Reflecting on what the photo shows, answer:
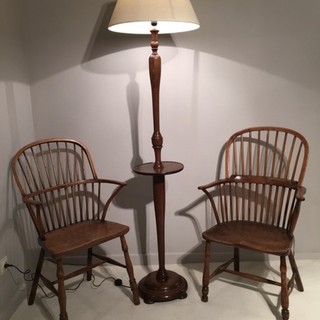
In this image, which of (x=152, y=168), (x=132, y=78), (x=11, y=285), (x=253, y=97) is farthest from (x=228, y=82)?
(x=11, y=285)

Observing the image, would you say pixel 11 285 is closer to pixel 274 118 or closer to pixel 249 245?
pixel 249 245

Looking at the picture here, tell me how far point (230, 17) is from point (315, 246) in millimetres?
1694

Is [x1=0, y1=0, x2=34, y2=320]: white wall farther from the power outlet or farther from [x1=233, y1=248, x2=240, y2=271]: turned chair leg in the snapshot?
[x1=233, y1=248, x2=240, y2=271]: turned chair leg

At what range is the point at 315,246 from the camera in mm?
2613

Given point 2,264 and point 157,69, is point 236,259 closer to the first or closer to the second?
point 157,69

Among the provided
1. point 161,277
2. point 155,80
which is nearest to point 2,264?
point 161,277

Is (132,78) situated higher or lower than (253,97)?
higher

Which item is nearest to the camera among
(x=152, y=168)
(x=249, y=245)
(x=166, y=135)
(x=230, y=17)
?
(x=249, y=245)

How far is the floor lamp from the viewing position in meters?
1.80

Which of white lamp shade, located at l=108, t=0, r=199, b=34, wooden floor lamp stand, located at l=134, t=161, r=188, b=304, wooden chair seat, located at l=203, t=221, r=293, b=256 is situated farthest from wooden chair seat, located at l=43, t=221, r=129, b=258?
white lamp shade, located at l=108, t=0, r=199, b=34

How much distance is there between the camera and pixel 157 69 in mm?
2012

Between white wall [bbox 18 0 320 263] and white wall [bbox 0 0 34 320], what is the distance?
0.44 ft

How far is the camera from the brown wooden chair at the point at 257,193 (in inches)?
81.6

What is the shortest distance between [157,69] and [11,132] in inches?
38.2
